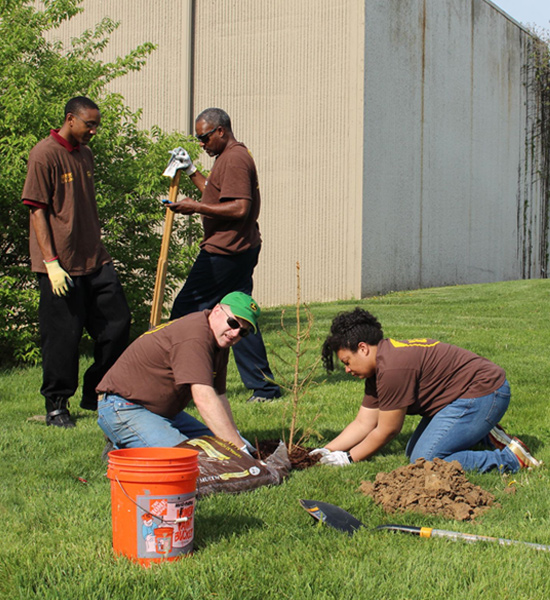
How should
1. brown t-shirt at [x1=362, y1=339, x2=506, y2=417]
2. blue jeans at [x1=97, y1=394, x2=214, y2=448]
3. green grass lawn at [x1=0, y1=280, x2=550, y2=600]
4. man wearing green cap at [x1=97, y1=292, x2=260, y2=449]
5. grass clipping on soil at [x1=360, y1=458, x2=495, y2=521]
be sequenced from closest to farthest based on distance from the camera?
green grass lawn at [x1=0, y1=280, x2=550, y2=600] → grass clipping on soil at [x1=360, y1=458, x2=495, y2=521] → man wearing green cap at [x1=97, y1=292, x2=260, y2=449] → blue jeans at [x1=97, y1=394, x2=214, y2=448] → brown t-shirt at [x1=362, y1=339, x2=506, y2=417]

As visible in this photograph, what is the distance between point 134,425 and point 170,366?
411 millimetres

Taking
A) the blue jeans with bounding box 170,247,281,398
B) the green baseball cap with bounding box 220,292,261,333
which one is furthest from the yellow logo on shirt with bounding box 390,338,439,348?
the blue jeans with bounding box 170,247,281,398

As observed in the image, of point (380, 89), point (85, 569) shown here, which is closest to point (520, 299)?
point (380, 89)

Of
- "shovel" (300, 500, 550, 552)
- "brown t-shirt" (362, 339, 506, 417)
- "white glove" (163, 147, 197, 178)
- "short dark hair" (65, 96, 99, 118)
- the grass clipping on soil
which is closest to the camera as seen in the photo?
"shovel" (300, 500, 550, 552)

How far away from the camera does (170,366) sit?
4.14 m

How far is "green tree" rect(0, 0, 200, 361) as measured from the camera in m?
8.77

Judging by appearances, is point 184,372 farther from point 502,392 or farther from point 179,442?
point 502,392

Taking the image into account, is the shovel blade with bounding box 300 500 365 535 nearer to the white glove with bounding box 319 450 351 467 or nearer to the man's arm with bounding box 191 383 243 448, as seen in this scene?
the man's arm with bounding box 191 383 243 448

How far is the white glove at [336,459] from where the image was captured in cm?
461

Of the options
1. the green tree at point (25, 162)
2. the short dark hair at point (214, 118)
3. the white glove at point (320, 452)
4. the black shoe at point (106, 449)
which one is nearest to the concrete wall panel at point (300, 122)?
the green tree at point (25, 162)

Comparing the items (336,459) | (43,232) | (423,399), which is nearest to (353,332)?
(423,399)

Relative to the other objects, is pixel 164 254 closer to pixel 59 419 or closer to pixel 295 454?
pixel 59 419

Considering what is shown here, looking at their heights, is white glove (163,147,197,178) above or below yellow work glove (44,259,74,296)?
above

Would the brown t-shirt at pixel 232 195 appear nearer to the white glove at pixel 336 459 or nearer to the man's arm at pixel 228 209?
the man's arm at pixel 228 209
